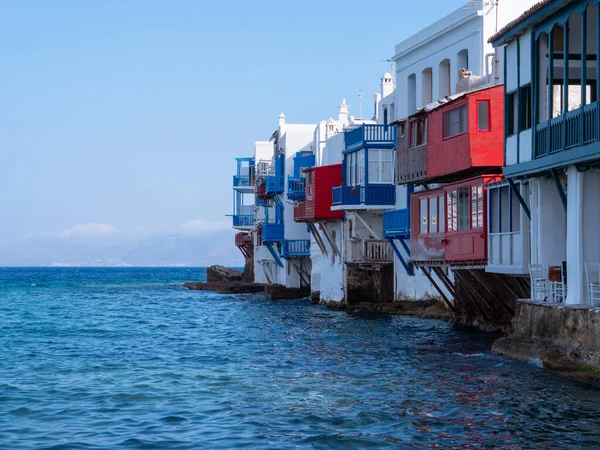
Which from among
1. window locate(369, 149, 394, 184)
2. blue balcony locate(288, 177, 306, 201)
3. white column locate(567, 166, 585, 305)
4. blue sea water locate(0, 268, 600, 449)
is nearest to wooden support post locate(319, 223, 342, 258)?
window locate(369, 149, 394, 184)

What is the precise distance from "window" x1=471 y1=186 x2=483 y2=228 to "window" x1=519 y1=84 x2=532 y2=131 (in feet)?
15.0

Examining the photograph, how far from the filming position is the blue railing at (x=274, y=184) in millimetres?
68938

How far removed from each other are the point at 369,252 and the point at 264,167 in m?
31.2

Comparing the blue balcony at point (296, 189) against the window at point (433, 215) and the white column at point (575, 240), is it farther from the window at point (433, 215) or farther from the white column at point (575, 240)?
the white column at point (575, 240)

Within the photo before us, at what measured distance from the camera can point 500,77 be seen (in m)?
34.9

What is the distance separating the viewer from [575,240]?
73.9 feet

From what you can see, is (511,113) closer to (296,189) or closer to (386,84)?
(386,84)

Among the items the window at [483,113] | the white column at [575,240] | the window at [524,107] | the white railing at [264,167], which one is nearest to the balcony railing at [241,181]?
the white railing at [264,167]

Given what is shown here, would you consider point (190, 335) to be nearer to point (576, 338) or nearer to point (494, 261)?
point (494, 261)

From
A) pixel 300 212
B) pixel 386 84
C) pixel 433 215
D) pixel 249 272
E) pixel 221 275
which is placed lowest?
pixel 221 275

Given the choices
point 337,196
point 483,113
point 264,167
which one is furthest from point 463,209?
point 264,167

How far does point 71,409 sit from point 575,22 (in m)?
14.8

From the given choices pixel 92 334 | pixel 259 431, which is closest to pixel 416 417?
pixel 259 431

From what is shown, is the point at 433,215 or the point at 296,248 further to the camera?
the point at 296,248
